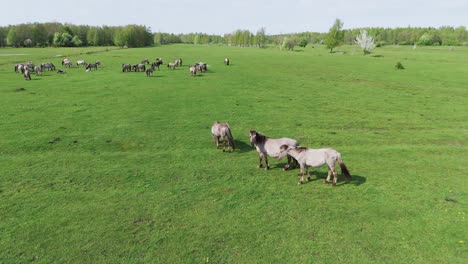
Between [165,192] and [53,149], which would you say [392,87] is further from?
[53,149]

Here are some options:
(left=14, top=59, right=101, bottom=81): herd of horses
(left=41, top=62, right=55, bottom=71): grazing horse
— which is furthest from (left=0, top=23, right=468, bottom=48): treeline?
(left=41, top=62, right=55, bottom=71): grazing horse

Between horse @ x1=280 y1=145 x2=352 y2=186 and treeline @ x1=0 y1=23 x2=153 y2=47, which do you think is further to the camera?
treeline @ x1=0 y1=23 x2=153 y2=47

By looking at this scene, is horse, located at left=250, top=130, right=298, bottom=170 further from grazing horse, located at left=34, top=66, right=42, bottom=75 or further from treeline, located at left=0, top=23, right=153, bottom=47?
treeline, located at left=0, top=23, right=153, bottom=47

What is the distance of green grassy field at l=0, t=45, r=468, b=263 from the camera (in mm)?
8266

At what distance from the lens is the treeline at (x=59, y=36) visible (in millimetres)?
131750

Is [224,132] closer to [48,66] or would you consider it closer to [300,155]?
[300,155]

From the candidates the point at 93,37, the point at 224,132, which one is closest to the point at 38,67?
the point at 224,132

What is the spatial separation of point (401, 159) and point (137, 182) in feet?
40.4

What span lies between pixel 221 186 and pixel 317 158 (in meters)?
3.90

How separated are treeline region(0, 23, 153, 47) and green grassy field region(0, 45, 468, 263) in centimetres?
12598

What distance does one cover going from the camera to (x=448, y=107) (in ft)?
81.9

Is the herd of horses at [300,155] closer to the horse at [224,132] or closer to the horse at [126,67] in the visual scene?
the horse at [224,132]

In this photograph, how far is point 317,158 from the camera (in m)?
11.1

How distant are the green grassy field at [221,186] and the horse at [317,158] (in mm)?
556
